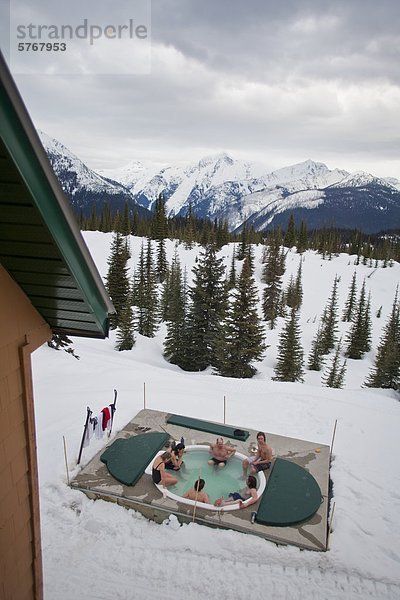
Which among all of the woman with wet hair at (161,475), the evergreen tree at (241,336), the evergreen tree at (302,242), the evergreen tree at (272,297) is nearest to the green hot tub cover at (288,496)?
the woman with wet hair at (161,475)

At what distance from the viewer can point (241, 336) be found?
21984 millimetres

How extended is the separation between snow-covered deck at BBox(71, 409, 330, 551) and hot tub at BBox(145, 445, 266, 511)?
14 cm

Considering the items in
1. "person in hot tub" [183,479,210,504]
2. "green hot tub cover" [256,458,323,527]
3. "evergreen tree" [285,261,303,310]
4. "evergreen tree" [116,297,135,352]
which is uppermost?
"person in hot tub" [183,479,210,504]

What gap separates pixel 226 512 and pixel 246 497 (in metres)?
0.59

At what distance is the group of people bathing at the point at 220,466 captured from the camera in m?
7.81

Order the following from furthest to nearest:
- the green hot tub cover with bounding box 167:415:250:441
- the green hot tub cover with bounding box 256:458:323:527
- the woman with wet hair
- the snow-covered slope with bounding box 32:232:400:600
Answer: the green hot tub cover with bounding box 167:415:250:441, the woman with wet hair, the green hot tub cover with bounding box 256:458:323:527, the snow-covered slope with bounding box 32:232:400:600

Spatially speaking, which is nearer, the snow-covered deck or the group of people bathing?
the snow-covered deck

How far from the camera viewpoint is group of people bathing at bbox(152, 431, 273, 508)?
7.81 meters

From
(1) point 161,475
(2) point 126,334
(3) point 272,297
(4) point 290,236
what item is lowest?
(3) point 272,297

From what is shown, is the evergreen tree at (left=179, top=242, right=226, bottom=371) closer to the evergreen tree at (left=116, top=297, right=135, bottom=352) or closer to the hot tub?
the evergreen tree at (left=116, top=297, right=135, bottom=352)

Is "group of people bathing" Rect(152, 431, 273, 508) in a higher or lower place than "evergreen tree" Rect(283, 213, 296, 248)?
lower

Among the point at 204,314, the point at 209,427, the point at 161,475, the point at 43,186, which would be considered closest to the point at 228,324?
the point at 204,314

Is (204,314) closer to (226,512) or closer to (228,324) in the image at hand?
(228,324)

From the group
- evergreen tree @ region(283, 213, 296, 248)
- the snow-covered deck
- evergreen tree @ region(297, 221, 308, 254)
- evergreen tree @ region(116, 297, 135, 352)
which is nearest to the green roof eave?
the snow-covered deck
